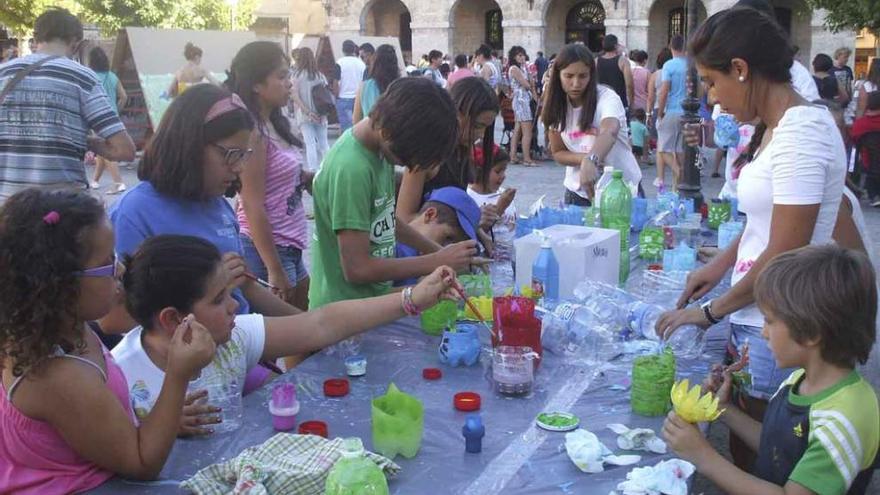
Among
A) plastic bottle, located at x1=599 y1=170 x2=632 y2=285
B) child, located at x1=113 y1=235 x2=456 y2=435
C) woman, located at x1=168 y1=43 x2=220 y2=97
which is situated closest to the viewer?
child, located at x1=113 y1=235 x2=456 y2=435

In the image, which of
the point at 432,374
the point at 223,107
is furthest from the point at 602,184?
the point at 223,107

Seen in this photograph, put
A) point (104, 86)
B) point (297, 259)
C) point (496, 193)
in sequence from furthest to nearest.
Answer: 1. point (104, 86)
2. point (496, 193)
3. point (297, 259)

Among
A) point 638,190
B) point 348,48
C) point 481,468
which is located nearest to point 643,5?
point 348,48

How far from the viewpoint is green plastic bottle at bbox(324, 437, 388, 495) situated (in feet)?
5.73

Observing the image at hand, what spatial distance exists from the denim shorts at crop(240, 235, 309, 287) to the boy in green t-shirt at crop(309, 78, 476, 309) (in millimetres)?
881

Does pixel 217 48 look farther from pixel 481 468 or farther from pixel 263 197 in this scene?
pixel 481 468

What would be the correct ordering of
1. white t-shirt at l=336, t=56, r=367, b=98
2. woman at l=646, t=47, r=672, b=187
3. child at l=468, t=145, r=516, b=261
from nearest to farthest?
child at l=468, t=145, r=516, b=261, woman at l=646, t=47, r=672, b=187, white t-shirt at l=336, t=56, r=367, b=98

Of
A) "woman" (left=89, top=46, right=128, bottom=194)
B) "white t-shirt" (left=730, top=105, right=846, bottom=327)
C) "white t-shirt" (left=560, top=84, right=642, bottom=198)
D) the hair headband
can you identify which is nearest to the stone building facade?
"woman" (left=89, top=46, right=128, bottom=194)

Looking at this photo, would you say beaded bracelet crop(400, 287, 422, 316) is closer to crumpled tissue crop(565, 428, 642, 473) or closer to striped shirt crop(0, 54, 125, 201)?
crumpled tissue crop(565, 428, 642, 473)

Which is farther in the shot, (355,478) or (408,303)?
(408,303)

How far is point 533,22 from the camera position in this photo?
2964 centimetres

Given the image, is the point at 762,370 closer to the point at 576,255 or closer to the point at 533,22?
the point at 576,255

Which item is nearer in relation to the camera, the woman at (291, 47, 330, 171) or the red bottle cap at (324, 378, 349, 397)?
the red bottle cap at (324, 378, 349, 397)

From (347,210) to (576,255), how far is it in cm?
93
